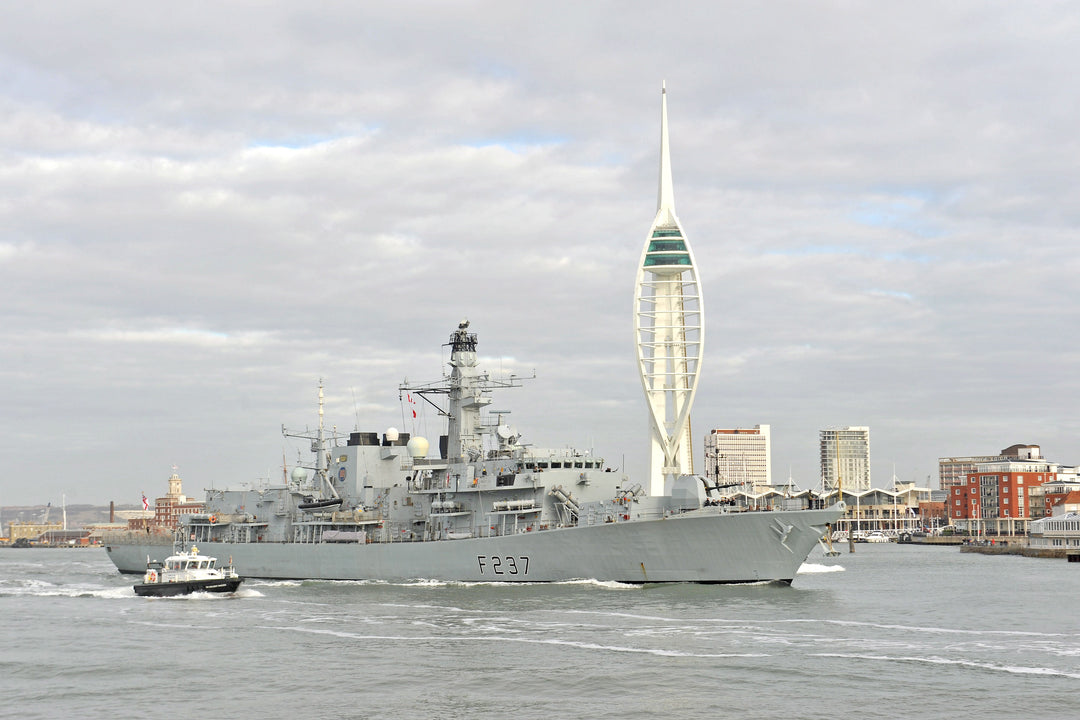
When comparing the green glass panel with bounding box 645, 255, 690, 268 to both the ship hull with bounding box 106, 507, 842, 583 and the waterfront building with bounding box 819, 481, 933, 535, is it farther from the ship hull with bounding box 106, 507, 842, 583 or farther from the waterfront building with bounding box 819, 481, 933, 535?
the waterfront building with bounding box 819, 481, 933, 535

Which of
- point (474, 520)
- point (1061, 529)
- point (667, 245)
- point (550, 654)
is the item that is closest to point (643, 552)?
point (474, 520)

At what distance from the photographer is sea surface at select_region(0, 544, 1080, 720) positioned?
67.4 ft

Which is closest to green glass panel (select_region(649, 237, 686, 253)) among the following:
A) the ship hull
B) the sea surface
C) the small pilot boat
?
the sea surface

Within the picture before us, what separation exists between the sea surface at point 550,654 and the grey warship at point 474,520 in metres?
1.12

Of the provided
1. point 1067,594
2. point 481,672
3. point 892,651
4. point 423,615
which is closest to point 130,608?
point 423,615

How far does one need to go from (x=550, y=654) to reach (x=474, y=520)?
17610 mm

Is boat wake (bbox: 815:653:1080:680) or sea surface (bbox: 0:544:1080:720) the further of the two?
boat wake (bbox: 815:653:1080:680)

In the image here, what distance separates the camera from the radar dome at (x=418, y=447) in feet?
160

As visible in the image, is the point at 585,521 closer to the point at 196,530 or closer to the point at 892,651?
the point at 892,651

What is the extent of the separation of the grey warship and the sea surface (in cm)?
112

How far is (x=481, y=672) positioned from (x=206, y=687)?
5.92 meters

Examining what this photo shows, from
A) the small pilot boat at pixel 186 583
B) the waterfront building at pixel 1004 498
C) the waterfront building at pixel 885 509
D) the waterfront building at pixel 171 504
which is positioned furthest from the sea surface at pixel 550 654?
the waterfront building at pixel 885 509

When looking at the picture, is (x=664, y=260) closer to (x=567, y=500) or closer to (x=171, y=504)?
(x=567, y=500)

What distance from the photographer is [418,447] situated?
160 feet
